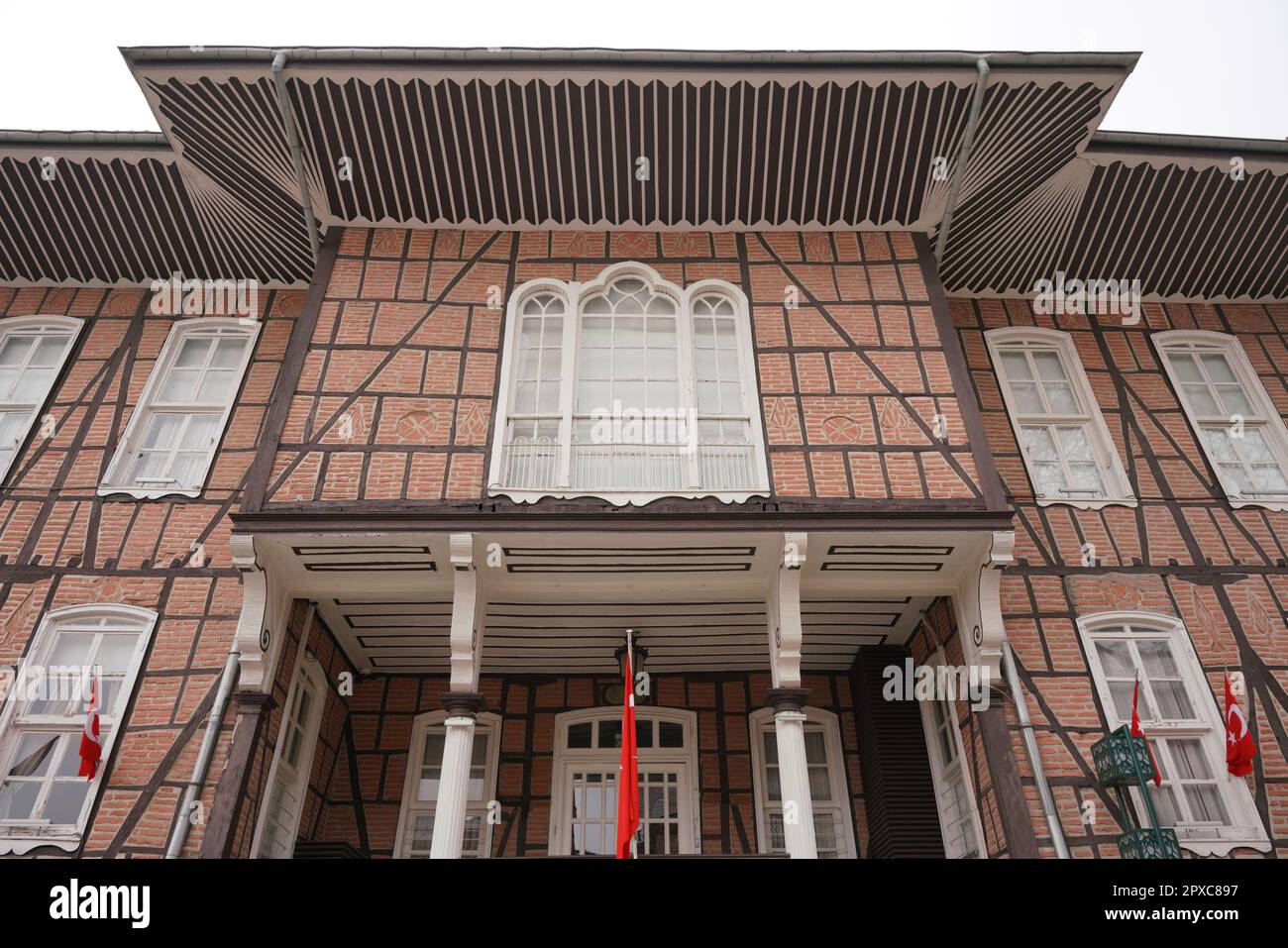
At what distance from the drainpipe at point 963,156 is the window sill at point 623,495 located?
13.1 feet

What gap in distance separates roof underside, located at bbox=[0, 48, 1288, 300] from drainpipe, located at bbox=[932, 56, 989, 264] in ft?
0.46

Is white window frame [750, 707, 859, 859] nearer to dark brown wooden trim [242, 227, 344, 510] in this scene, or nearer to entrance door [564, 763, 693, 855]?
entrance door [564, 763, 693, 855]

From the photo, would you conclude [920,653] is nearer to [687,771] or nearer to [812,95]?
[687,771]

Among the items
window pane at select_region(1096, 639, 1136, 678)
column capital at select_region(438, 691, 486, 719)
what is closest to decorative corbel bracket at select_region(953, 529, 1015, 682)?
window pane at select_region(1096, 639, 1136, 678)

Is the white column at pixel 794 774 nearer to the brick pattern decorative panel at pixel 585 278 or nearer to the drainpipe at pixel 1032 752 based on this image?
the brick pattern decorative panel at pixel 585 278

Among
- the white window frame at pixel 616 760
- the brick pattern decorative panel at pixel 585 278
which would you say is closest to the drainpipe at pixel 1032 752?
the brick pattern decorative panel at pixel 585 278

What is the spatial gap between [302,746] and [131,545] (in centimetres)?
275

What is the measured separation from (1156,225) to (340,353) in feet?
31.7

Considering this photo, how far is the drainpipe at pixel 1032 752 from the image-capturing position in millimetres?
7422

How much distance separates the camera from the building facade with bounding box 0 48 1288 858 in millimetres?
7918

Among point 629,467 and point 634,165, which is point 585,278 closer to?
point 634,165

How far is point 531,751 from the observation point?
1010cm

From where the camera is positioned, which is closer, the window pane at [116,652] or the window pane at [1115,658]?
the window pane at [116,652]

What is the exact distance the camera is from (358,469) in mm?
8195
